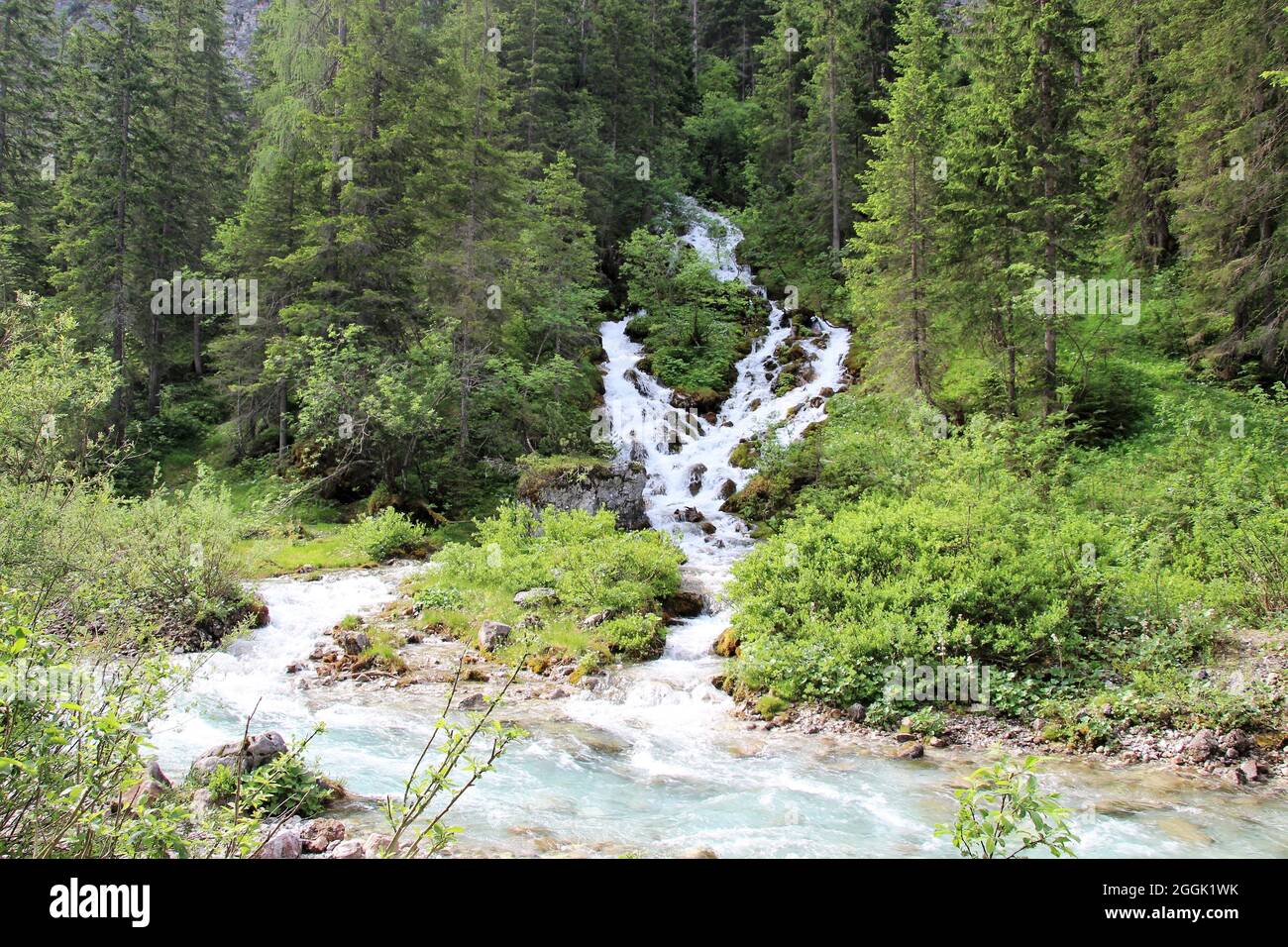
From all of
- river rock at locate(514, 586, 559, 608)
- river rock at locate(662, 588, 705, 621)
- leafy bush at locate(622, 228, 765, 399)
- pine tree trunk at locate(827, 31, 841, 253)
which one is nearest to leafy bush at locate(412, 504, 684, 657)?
river rock at locate(514, 586, 559, 608)

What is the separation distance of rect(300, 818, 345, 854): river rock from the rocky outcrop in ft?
42.8

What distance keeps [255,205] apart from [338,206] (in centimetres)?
306

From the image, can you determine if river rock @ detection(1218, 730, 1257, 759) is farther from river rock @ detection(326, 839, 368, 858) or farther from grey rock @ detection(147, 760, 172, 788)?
grey rock @ detection(147, 760, 172, 788)

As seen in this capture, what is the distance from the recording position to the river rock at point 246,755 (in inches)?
245

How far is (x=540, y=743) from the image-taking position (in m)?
8.38

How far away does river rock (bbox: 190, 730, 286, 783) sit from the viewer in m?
6.23

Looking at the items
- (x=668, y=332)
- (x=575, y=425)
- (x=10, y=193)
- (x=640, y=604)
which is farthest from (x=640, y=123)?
(x=640, y=604)

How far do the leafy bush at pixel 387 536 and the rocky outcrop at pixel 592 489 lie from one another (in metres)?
2.98

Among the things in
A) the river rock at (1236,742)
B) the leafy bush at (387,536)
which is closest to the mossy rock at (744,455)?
the leafy bush at (387,536)

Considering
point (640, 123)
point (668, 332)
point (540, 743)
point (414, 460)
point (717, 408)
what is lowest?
point (540, 743)

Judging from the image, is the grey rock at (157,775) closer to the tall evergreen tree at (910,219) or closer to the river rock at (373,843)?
the river rock at (373,843)

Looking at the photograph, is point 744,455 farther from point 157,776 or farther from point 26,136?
point 26,136

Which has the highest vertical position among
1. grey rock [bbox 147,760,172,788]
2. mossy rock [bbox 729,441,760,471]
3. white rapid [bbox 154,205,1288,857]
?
mossy rock [bbox 729,441,760,471]
